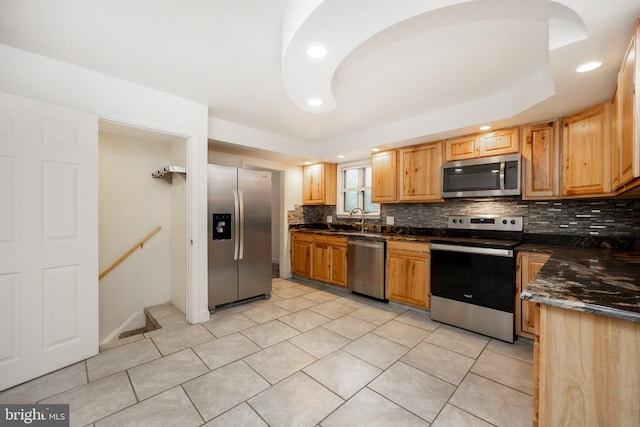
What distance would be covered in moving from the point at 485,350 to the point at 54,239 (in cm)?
375

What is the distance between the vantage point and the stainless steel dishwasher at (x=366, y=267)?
350cm

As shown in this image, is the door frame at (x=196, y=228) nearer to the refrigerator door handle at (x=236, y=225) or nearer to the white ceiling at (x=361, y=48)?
the refrigerator door handle at (x=236, y=225)

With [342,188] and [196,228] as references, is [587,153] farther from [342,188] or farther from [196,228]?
[196,228]

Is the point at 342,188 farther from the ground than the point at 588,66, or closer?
Result: closer

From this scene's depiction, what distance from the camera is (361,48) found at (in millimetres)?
1814

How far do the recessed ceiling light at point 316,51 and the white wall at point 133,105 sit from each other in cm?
126

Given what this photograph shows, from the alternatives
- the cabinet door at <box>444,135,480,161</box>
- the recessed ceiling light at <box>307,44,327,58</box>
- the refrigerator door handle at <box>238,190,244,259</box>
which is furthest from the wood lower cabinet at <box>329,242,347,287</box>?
the recessed ceiling light at <box>307,44,327,58</box>

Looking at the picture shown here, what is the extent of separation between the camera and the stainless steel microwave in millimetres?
2703

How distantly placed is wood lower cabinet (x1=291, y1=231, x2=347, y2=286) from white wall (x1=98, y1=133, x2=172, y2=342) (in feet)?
6.77

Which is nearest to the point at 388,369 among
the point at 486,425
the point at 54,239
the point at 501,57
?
the point at 486,425

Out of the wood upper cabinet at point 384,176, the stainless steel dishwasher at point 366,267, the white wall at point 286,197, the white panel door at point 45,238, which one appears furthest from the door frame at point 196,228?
the wood upper cabinet at point 384,176

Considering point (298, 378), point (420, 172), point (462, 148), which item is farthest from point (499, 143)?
point (298, 378)

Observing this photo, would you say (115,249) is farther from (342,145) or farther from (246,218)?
(342,145)

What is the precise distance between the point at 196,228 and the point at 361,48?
94.7 inches
